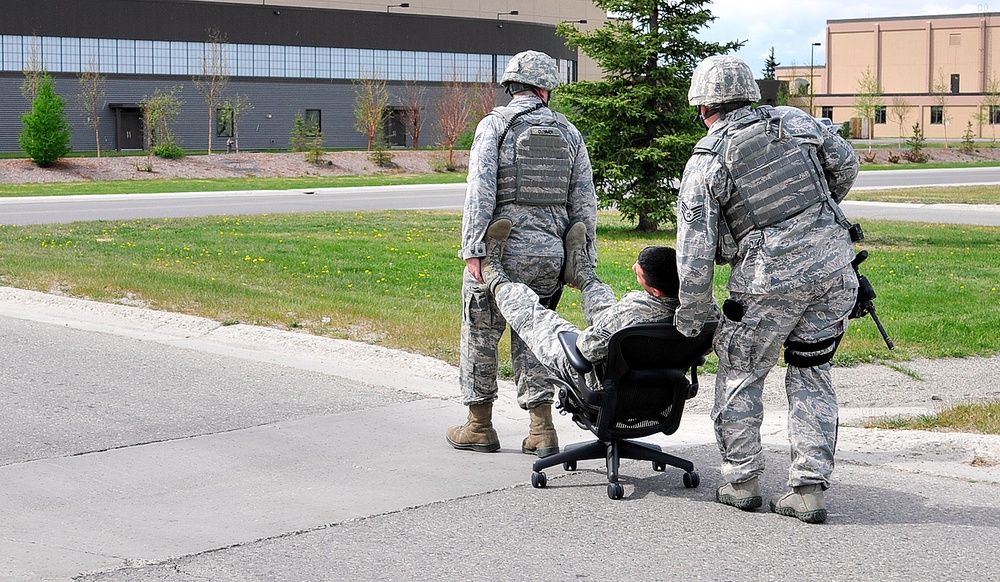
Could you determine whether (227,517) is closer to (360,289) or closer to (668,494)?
(668,494)

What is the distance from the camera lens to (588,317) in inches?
239

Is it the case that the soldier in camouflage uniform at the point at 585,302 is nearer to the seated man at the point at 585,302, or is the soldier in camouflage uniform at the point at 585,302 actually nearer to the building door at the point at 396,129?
the seated man at the point at 585,302

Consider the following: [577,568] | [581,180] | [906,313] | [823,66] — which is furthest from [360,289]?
[823,66]

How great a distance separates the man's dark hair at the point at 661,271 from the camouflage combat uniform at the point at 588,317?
0.07m

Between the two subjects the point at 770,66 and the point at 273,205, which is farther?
the point at 770,66

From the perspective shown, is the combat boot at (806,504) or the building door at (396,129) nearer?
the combat boot at (806,504)

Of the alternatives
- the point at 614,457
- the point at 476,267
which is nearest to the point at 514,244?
the point at 476,267

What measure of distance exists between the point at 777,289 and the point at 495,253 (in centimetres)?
169

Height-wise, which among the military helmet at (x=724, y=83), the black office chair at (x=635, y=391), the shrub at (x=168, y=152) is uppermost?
the shrub at (x=168, y=152)

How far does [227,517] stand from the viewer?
5328 millimetres

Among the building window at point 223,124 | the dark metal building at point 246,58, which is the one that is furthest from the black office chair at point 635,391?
the building window at point 223,124

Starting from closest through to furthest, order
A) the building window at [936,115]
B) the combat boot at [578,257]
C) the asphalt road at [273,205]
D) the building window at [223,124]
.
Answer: the combat boot at [578,257]
the asphalt road at [273,205]
the building window at [223,124]
the building window at [936,115]

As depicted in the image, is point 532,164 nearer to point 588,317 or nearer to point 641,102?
point 588,317

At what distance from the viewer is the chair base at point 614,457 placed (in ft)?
19.0
